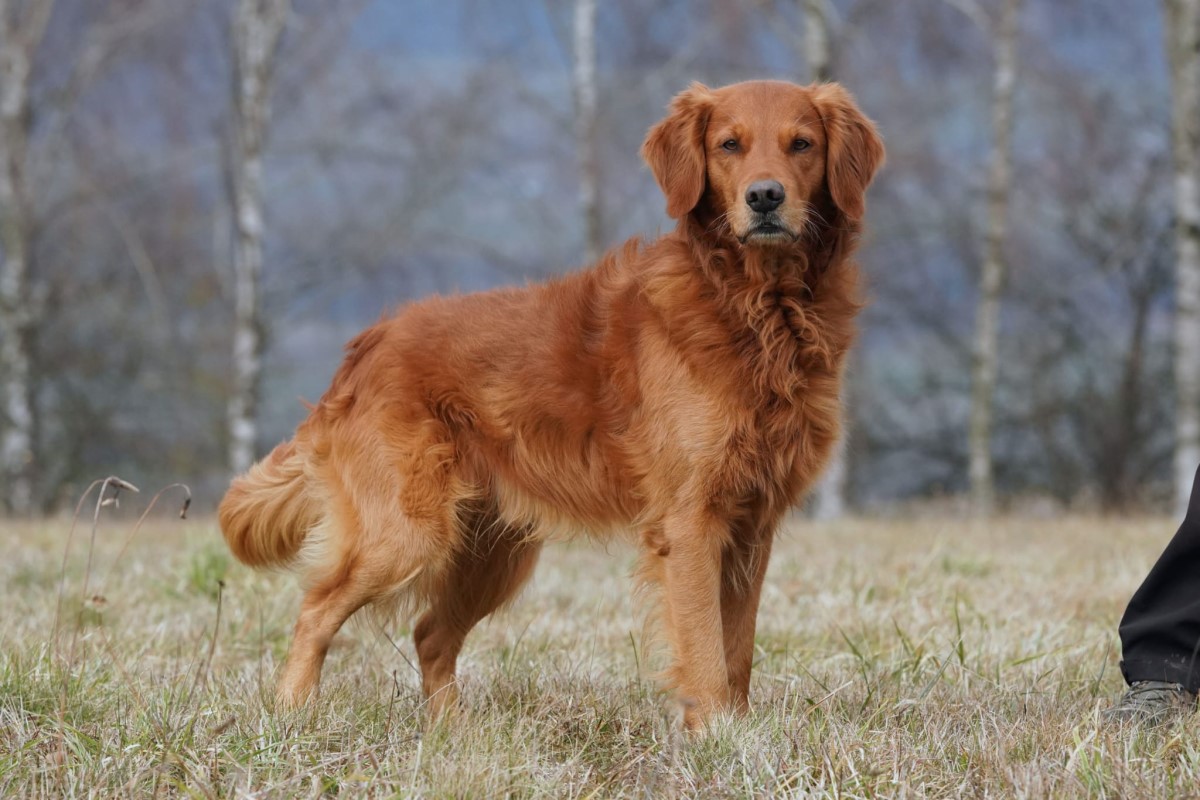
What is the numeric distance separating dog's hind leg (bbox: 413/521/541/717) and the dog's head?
118 cm

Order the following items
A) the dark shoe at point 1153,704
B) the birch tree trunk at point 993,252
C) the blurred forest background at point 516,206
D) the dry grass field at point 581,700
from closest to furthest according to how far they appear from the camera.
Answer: the dry grass field at point 581,700 < the dark shoe at point 1153,704 < the birch tree trunk at point 993,252 < the blurred forest background at point 516,206

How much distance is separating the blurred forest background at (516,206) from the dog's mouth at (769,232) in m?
9.09

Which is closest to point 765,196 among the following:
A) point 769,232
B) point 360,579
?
point 769,232

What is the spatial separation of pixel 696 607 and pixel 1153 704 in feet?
3.76

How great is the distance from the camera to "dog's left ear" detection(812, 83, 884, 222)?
10.8ft

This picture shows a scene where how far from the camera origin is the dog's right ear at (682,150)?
333cm

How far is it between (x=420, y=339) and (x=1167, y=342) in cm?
1210

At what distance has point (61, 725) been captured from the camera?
251cm

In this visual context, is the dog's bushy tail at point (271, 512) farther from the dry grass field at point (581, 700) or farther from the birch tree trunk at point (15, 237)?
the birch tree trunk at point (15, 237)

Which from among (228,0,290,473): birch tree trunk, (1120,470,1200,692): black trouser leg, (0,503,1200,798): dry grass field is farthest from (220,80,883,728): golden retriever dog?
(228,0,290,473): birch tree trunk

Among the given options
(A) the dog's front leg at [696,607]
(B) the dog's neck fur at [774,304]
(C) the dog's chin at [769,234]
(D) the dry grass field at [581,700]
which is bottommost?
(D) the dry grass field at [581,700]

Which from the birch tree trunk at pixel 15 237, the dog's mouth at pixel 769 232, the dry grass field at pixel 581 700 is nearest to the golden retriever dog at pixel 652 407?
the dog's mouth at pixel 769 232

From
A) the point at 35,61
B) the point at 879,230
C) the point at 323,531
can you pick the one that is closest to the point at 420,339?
the point at 323,531

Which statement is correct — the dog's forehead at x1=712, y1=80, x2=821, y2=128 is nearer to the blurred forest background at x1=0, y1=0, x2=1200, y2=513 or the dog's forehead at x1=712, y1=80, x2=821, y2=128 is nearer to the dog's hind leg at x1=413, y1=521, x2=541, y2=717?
the dog's hind leg at x1=413, y1=521, x2=541, y2=717
